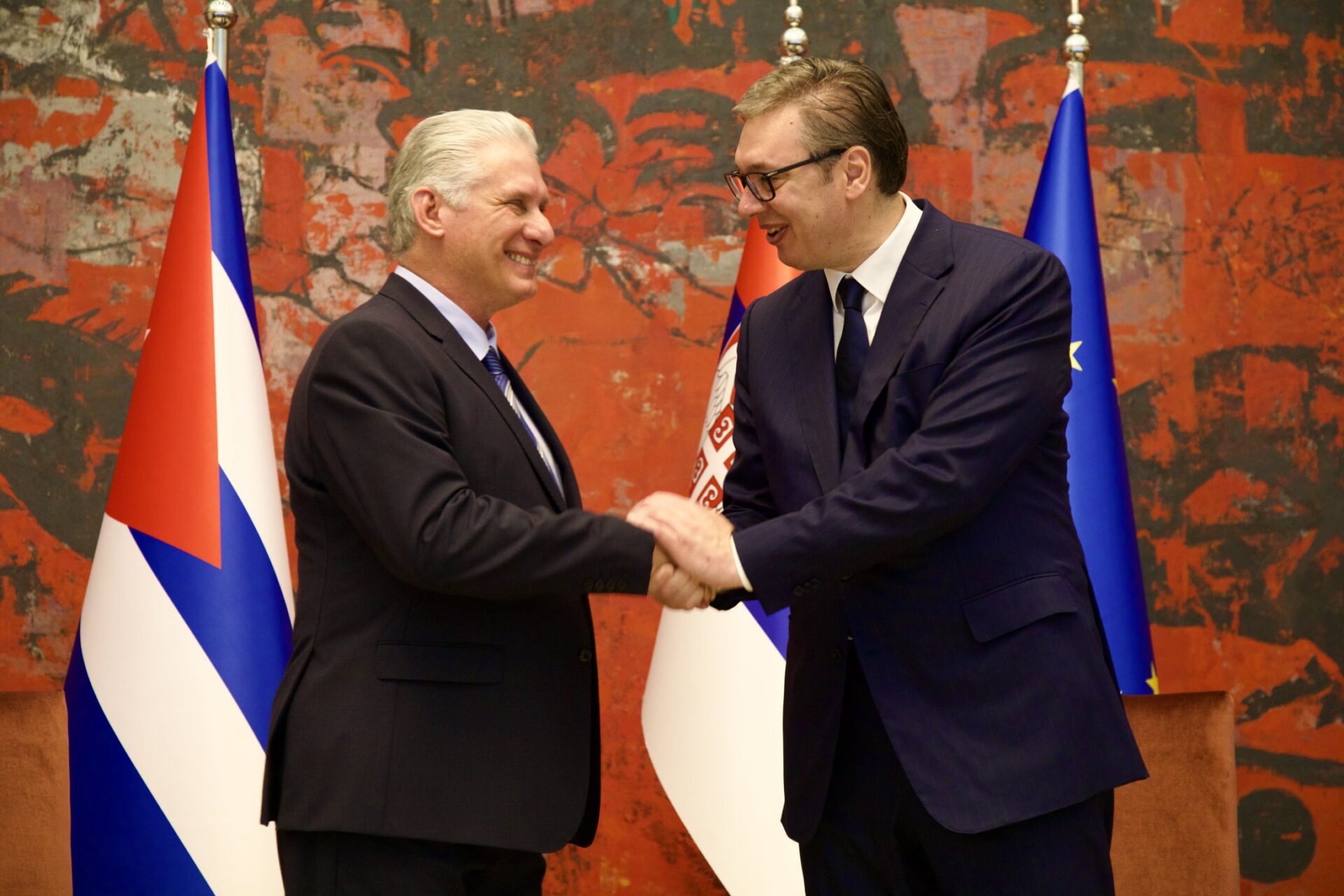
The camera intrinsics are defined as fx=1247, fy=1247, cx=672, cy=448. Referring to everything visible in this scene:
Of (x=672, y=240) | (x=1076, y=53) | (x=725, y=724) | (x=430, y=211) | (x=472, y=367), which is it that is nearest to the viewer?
(x=472, y=367)

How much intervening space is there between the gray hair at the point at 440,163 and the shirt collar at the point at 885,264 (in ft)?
1.87

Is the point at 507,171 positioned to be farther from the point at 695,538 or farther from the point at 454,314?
the point at 695,538

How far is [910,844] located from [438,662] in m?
0.68

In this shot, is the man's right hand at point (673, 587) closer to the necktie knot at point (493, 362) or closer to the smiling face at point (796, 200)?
the necktie knot at point (493, 362)

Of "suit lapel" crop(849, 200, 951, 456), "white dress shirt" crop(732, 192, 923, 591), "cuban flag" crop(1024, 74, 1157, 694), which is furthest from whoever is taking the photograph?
"cuban flag" crop(1024, 74, 1157, 694)

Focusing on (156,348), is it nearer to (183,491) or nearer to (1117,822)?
(183,491)

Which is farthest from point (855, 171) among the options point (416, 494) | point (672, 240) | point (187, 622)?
point (187, 622)

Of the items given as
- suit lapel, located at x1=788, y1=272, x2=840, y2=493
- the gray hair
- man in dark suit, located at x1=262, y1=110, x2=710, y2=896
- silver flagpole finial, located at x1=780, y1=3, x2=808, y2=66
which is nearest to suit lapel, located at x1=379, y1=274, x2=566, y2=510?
man in dark suit, located at x1=262, y1=110, x2=710, y2=896

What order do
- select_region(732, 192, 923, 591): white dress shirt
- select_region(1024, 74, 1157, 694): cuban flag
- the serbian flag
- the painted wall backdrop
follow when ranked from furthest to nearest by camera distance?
the painted wall backdrop < select_region(1024, 74, 1157, 694): cuban flag < the serbian flag < select_region(732, 192, 923, 591): white dress shirt

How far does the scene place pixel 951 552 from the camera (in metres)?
1.68

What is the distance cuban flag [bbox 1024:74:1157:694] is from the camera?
2805 mm

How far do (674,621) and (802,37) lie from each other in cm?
136

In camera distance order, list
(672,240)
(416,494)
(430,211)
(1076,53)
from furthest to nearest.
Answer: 1. (672,240)
2. (1076,53)
3. (430,211)
4. (416,494)

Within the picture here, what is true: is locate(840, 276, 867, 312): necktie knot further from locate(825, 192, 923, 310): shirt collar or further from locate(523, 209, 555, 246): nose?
locate(523, 209, 555, 246): nose
